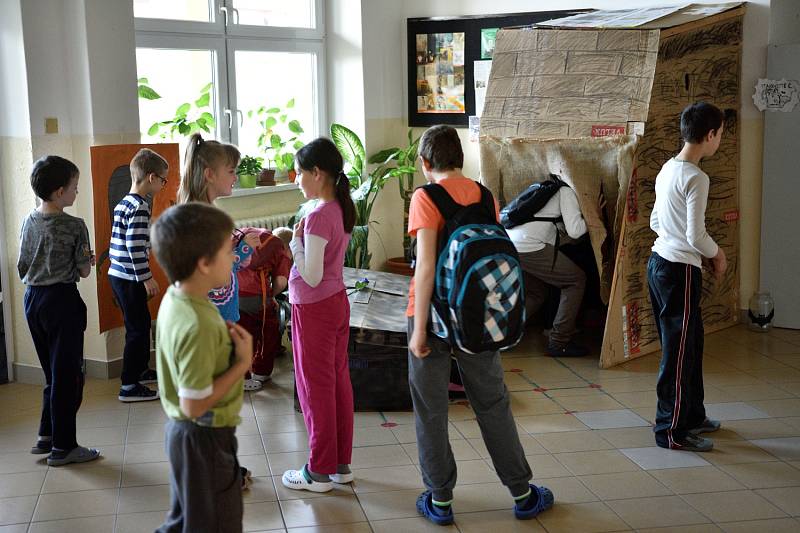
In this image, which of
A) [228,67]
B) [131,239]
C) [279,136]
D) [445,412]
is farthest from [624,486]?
[228,67]

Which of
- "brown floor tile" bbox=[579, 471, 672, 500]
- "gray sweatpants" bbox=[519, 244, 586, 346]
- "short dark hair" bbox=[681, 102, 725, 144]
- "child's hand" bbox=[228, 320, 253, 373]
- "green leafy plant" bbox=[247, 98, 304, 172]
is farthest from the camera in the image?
"green leafy plant" bbox=[247, 98, 304, 172]

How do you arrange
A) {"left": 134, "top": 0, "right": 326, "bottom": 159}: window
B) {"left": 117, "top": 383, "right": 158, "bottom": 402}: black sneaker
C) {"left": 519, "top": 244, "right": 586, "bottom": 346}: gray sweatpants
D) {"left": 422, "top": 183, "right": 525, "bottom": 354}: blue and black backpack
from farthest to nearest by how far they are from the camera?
{"left": 134, "top": 0, "right": 326, "bottom": 159}: window, {"left": 519, "top": 244, "right": 586, "bottom": 346}: gray sweatpants, {"left": 117, "top": 383, "right": 158, "bottom": 402}: black sneaker, {"left": 422, "top": 183, "right": 525, "bottom": 354}: blue and black backpack

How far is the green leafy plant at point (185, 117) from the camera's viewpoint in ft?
19.6

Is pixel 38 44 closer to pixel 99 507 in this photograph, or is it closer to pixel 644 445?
pixel 99 507

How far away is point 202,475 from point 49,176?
6.52ft

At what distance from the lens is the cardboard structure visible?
5.40m

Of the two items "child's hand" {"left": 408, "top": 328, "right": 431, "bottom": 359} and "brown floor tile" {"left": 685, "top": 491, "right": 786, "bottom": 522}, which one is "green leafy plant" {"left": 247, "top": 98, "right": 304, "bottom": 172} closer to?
"child's hand" {"left": 408, "top": 328, "right": 431, "bottom": 359}

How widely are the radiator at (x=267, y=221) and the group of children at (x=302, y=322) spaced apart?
1708mm

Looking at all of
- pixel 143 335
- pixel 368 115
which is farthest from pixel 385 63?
pixel 143 335

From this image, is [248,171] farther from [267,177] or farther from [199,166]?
[199,166]

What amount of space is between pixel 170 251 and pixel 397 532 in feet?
5.03

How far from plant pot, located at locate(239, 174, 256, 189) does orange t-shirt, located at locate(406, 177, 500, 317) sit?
3584 mm

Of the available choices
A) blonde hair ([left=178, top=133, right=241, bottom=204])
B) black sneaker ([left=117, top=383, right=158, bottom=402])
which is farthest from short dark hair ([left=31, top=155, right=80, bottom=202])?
black sneaker ([left=117, top=383, right=158, bottom=402])

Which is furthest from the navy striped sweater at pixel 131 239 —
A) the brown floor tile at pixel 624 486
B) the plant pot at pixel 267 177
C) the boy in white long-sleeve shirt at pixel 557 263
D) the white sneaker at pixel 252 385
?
the brown floor tile at pixel 624 486
